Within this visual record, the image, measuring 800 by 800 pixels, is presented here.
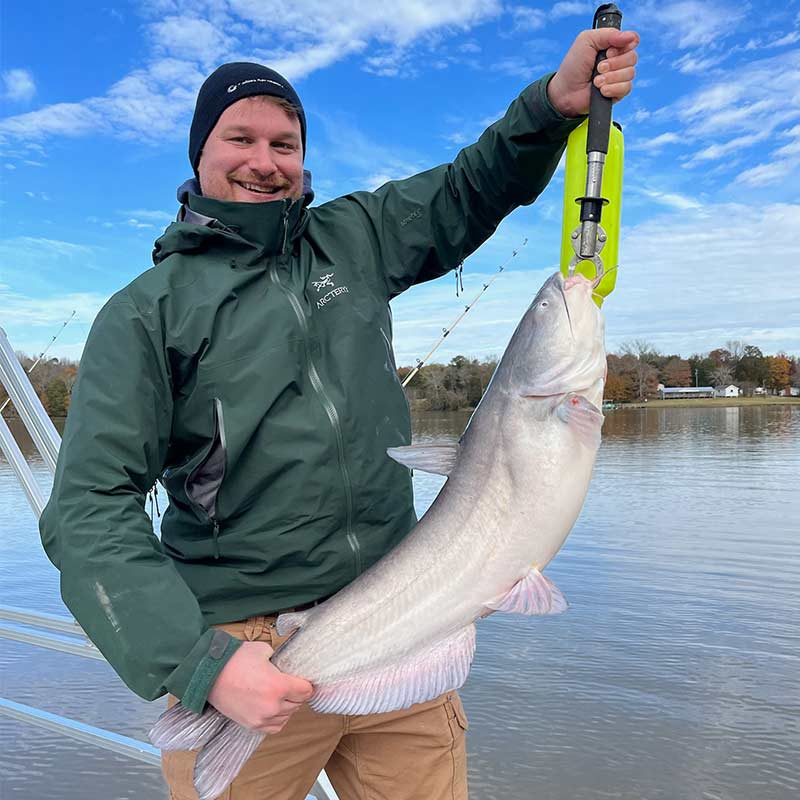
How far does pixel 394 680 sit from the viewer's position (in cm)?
225

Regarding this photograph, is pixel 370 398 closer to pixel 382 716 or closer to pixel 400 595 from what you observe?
pixel 400 595

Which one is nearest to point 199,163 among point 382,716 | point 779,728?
point 382,716

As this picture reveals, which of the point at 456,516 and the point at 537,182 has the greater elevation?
the point at 537,182

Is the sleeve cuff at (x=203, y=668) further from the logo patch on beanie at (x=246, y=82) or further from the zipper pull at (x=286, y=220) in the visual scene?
the logo patch on beanie at (x=246, y=82)

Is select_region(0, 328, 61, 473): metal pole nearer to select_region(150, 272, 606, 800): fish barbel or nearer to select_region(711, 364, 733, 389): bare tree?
select_region(150, 272, 606, 800): fish barbel

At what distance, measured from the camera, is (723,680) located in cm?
697

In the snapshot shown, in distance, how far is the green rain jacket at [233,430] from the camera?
2070mm

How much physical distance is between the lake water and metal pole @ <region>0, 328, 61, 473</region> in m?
2.99

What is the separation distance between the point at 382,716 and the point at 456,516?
2.69ft

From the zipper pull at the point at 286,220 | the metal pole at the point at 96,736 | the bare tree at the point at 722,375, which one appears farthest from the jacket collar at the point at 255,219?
the bare tree at the point at 722,375

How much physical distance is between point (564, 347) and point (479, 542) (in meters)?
0.61

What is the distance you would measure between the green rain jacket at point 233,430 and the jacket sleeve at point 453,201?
1 centimetres

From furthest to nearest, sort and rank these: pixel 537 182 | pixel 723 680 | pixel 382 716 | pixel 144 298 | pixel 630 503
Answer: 1. pixel 630 503
2. pixel 723 680
3. pixel 537 182
4. pixel 382 716
5. pixel 144 298

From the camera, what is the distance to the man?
2.07 metres
